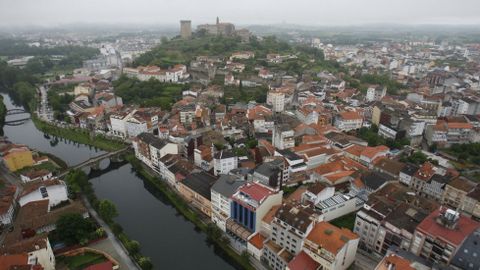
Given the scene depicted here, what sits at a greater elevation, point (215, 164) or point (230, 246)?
point (215, 164)

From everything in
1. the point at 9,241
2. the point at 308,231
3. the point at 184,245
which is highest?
the point at 308,231

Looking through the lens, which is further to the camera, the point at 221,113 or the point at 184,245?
the point at 221,113

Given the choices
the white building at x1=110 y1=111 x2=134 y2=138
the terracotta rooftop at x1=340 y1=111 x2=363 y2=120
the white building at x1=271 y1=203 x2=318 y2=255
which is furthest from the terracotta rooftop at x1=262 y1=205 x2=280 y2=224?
the white building at x1=110 y1=111 x2=134 y2=138

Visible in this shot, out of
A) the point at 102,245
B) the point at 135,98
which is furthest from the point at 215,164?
the point at 135,98

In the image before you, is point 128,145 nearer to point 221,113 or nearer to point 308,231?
point 221,113

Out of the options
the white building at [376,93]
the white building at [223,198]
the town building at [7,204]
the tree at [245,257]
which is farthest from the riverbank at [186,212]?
the white building at [376,93]

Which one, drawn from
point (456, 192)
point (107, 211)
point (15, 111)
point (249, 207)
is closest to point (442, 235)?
point (456, 192)
